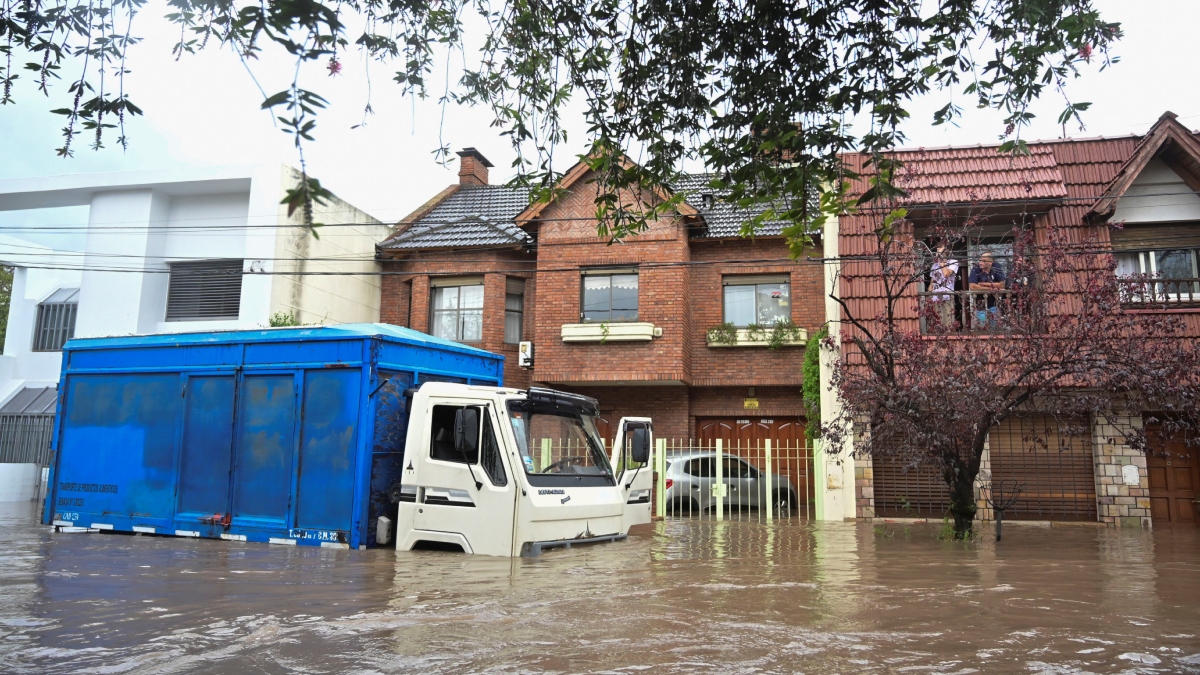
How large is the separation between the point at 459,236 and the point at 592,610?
16.7 metres

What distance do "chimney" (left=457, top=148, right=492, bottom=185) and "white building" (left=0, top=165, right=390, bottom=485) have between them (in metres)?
4.89

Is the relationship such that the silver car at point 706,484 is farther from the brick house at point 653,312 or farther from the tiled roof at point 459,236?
the tiled roof at point 459,236

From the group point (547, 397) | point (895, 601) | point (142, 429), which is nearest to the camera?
point (895, 601)

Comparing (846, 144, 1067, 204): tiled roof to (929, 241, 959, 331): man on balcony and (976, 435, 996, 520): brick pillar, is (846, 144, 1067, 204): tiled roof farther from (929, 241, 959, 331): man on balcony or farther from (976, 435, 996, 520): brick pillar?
(976, 435, 996, 520): brick pillar

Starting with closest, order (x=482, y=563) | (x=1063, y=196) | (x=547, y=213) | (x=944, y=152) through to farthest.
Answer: (x=482, y=563)
(x=1063, y=196)
(x=944, y=152)
(x=547, y=213)

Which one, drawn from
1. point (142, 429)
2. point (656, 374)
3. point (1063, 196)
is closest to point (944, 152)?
point (1063, 196)

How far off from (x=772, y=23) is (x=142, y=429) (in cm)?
956

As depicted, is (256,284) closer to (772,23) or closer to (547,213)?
(547,213)

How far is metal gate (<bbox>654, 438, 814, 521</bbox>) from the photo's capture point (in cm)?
1630

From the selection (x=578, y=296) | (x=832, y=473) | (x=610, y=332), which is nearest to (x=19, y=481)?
(x=578, y=296)

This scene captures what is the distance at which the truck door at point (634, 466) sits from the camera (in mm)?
11195

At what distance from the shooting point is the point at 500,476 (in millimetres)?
9344

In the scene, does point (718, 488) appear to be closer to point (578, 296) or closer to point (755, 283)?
point (755, 283)

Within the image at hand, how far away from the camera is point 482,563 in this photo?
891 cm
